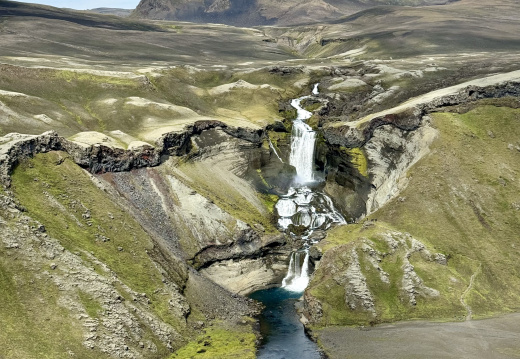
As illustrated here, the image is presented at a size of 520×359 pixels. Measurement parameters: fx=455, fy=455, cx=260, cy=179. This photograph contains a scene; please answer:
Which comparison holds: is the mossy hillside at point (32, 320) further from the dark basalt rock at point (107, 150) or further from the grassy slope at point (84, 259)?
the dark basalt rock at point (107, 150)

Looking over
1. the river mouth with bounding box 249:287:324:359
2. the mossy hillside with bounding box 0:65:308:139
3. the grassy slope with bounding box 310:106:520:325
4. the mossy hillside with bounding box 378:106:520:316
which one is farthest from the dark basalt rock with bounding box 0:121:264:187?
the mossy hillside with bounding box 378:106:520:316

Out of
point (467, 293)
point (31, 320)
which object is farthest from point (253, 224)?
point (31, 320)

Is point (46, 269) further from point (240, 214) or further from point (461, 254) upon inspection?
point (461, 254)

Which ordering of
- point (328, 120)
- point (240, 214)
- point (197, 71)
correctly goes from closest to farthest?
point (240, 214)
point (328, 120)
point (197, 71)

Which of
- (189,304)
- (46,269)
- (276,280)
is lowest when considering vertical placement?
(276,280)

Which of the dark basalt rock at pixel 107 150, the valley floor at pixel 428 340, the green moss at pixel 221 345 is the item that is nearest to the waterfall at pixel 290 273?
the green moss at pixel 221 345

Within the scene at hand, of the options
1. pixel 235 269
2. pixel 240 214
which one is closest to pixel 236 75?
pixel 240 214

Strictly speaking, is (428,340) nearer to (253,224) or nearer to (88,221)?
(253,224)
